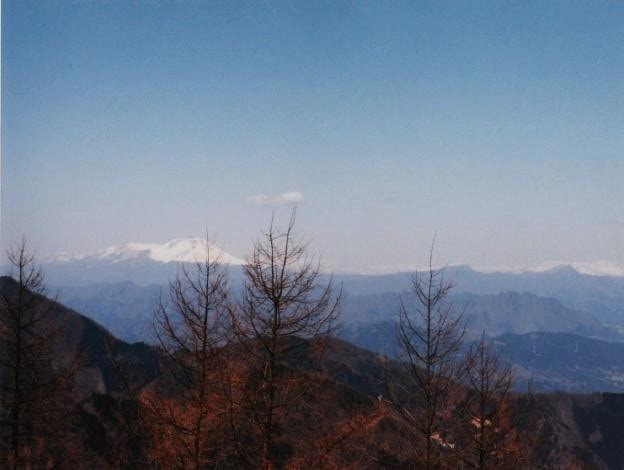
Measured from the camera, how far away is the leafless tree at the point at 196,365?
10.8 m

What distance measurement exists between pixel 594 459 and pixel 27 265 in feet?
359

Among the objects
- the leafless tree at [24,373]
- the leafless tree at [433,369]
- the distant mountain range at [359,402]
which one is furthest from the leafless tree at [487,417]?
the distant mountain range at [359,402]

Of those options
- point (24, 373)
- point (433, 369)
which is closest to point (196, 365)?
point (433, 369)

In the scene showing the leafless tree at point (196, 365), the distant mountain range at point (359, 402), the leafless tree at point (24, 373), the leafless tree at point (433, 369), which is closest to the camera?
the leafless tree at point (196, 365)

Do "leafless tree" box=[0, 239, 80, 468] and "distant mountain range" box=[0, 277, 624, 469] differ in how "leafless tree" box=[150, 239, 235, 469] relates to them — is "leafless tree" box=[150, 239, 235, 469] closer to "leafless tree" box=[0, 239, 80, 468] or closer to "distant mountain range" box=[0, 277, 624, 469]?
"leafless tree" box=[0, 239, 80, 468]

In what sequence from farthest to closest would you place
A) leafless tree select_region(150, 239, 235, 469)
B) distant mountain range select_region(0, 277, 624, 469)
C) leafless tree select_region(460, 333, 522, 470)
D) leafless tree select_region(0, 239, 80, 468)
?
distant mountain range select_region(0, 277, 624, 469) < leafless tree select_region(0, 239, 80, 468) < leafless tree select_region(460, 333, 522, 470) < leafless tree select_region(150, 239, 235, 469)

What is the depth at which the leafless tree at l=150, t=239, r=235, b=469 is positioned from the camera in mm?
10750

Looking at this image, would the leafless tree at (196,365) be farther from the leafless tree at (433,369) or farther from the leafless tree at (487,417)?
the leafless tree at (487,417)

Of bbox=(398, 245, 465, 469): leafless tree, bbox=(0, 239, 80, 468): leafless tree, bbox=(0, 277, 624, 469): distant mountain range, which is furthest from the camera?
bbox=(0, 277, 624, 469): distant mountain range

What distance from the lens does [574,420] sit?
419ft

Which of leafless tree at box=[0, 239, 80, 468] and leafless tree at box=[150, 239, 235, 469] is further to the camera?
leafless tree at box=[0, 239, 80, 468]

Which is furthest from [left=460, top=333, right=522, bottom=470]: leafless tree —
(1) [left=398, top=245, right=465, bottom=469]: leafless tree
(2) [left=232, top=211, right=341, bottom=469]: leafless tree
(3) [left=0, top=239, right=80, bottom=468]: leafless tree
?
(3) [left=0, top=239, right=80, bottom=468]: leafless tree

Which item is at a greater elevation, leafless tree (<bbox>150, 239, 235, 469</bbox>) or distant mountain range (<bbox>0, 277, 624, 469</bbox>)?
leafless tree (<bbox>150, 239, 235, 469</bbox>)

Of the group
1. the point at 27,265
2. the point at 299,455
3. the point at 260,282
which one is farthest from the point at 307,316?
the point at 27,265
